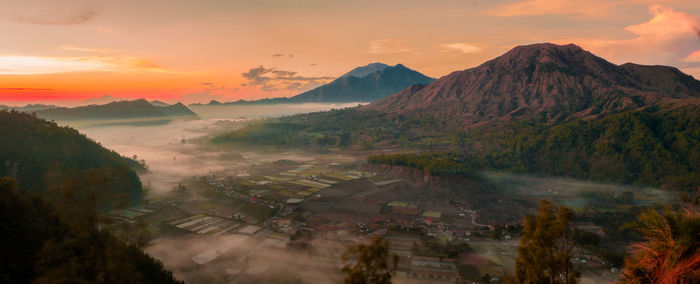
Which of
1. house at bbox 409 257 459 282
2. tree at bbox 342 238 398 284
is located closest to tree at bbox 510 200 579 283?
tree at bbox 342 238 398 284

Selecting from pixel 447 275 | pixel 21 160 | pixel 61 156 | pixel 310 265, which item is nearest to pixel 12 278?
pixel 310 265

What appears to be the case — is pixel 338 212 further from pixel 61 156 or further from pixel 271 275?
pixel 61 156

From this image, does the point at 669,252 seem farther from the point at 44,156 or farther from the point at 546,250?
the point at 44,156

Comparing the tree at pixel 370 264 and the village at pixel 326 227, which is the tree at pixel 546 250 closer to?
the tree at pixel 370 264

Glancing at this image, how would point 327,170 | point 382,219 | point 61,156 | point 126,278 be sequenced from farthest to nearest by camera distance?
1. point 327,170
2. point 61,156
3. point 382,219
4. point 126,278

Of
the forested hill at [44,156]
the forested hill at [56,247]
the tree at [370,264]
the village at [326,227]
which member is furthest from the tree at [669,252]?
the forested hill at [44,156]

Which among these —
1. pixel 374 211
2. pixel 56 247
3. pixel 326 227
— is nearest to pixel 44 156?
pixel 326 227
